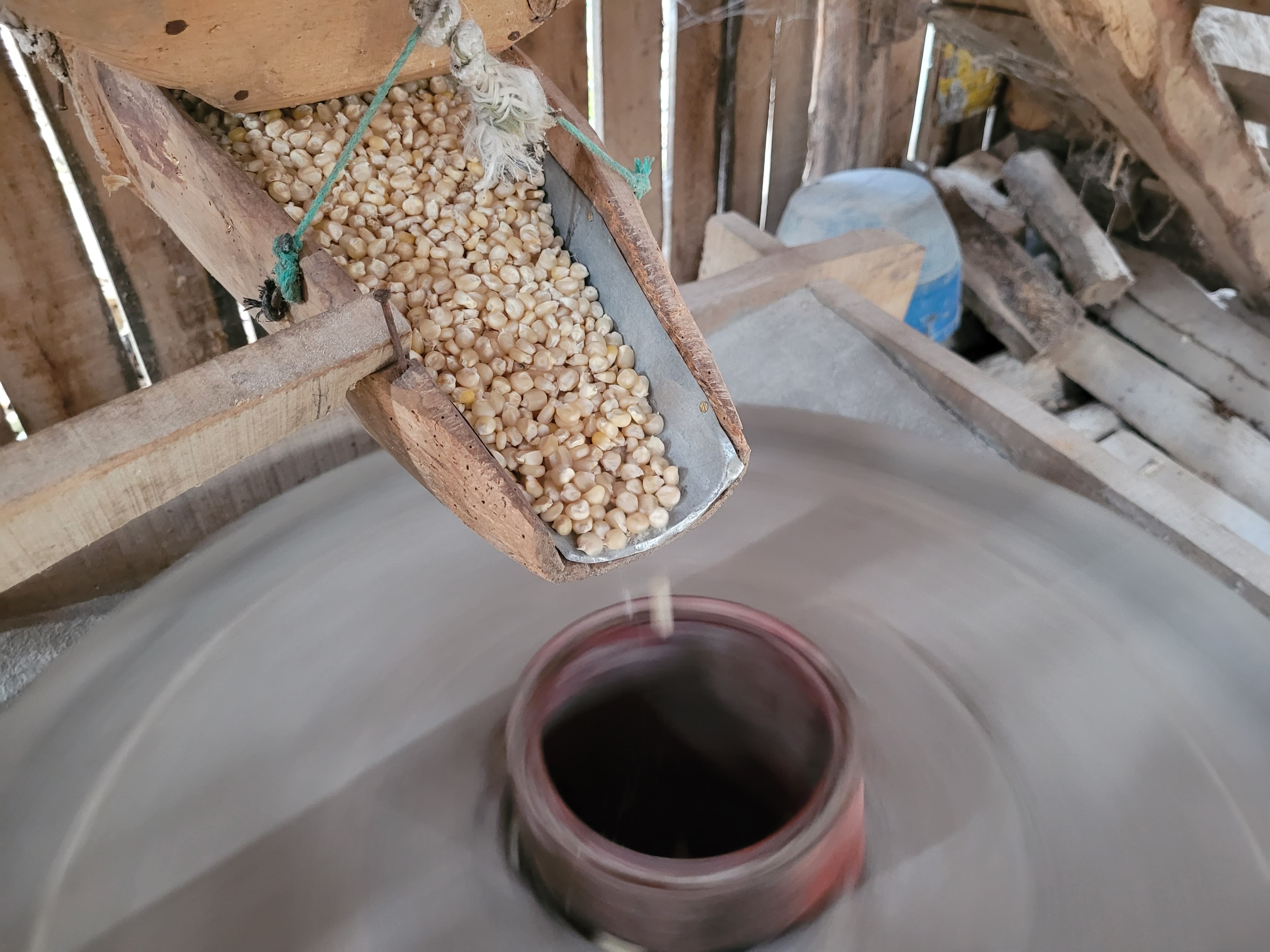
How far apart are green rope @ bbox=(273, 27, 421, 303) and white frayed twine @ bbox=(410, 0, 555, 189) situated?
0.02 m

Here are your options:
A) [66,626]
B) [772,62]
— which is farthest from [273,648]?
[772,62]

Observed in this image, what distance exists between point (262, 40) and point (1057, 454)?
1.40m

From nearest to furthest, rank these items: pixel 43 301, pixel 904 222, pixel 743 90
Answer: pixel 43 301, pixel 904 222, pixel 743 90

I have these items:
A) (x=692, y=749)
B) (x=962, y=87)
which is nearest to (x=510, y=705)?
(x=692, y=749)

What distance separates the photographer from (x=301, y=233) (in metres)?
0.86

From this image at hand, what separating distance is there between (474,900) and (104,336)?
6.12 ft

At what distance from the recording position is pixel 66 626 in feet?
5.81

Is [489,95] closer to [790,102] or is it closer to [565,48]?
[565,48]

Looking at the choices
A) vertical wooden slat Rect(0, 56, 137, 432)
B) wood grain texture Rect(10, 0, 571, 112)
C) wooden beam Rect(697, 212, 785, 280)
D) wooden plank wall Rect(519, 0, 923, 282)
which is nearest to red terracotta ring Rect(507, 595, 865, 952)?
wood grain texture Rect(10, 0, 571, 112)

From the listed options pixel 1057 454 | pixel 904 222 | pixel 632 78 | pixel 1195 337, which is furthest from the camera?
pixel 1195 337

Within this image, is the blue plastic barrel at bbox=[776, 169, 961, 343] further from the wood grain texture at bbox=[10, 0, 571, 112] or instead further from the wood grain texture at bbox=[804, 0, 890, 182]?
the wood grain texture at bbox=[10, 0, 571, 112]

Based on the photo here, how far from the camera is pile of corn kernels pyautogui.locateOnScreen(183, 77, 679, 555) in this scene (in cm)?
96

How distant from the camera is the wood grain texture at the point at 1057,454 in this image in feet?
4.69

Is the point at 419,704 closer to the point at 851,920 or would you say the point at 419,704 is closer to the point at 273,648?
the point at 273,648
